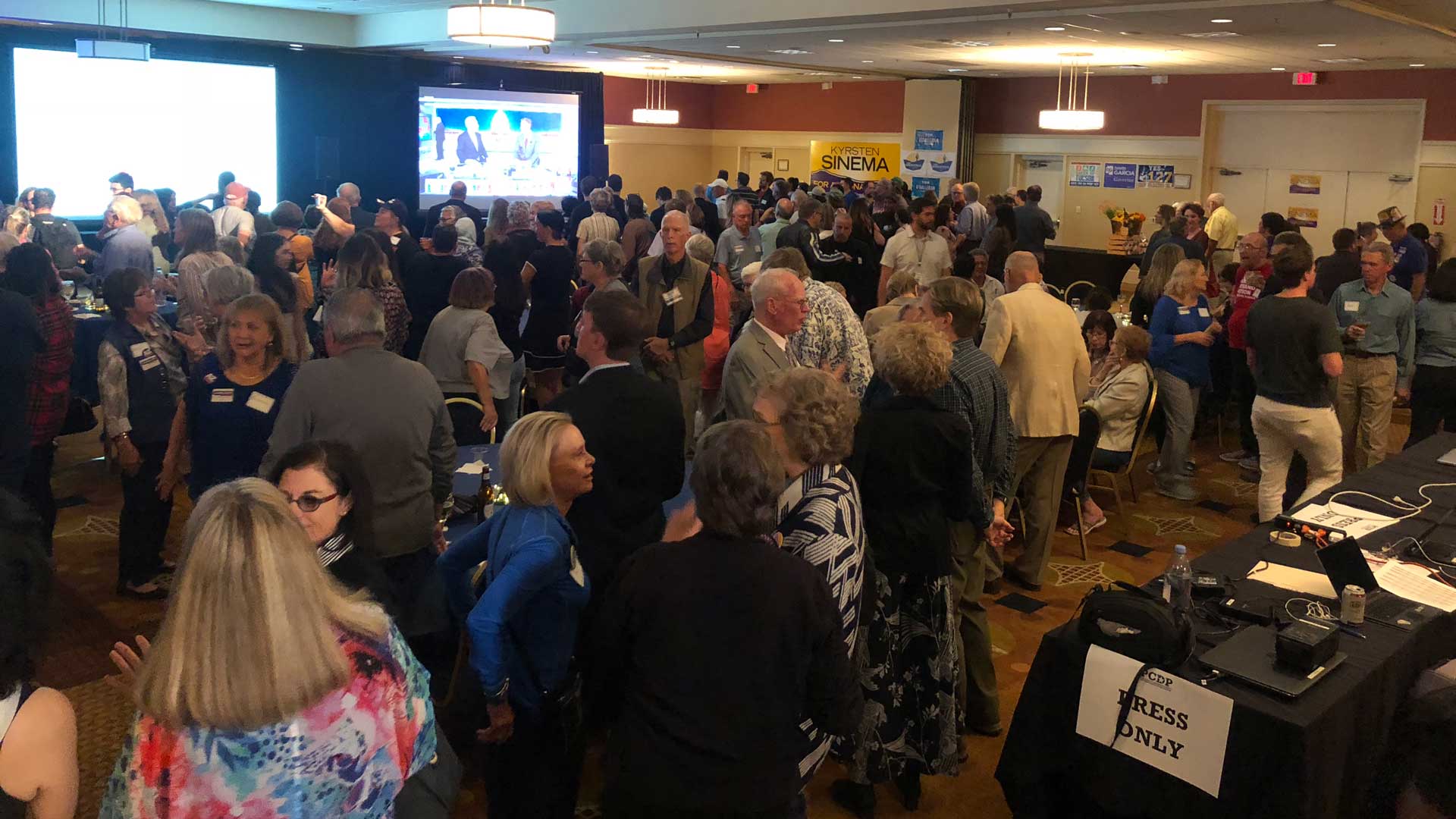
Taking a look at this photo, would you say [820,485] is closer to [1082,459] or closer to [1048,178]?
[1082,459]

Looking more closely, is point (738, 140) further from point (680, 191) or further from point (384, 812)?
point (384, 812)

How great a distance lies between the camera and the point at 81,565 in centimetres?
499

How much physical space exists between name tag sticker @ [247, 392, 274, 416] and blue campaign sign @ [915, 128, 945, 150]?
14.2 metres

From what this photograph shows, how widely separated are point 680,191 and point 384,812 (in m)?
8.77

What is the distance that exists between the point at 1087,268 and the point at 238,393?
10625 millimetres

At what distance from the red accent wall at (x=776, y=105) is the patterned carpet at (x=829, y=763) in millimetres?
11359

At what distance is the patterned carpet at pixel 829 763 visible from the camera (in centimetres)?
333

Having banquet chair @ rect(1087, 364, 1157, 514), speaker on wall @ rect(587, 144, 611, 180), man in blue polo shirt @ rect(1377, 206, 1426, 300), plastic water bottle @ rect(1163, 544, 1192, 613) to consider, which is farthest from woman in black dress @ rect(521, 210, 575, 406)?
speaker on wall @ rect(587, 144, 611, 180)

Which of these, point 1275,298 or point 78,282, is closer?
point 1275,298

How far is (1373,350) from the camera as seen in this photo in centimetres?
593

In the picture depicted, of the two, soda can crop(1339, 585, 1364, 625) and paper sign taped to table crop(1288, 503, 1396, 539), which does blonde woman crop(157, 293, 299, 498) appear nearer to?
soda can crop(1339, 585, 1364, 625)

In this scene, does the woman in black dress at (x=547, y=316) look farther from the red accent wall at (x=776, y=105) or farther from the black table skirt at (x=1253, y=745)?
the red accent wall at (x=776, y=105)

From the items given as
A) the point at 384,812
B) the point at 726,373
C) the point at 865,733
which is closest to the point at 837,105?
the point at 726,373

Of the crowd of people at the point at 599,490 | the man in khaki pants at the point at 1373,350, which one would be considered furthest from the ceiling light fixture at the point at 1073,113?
the man in khaki pants at the point at 1373,350
